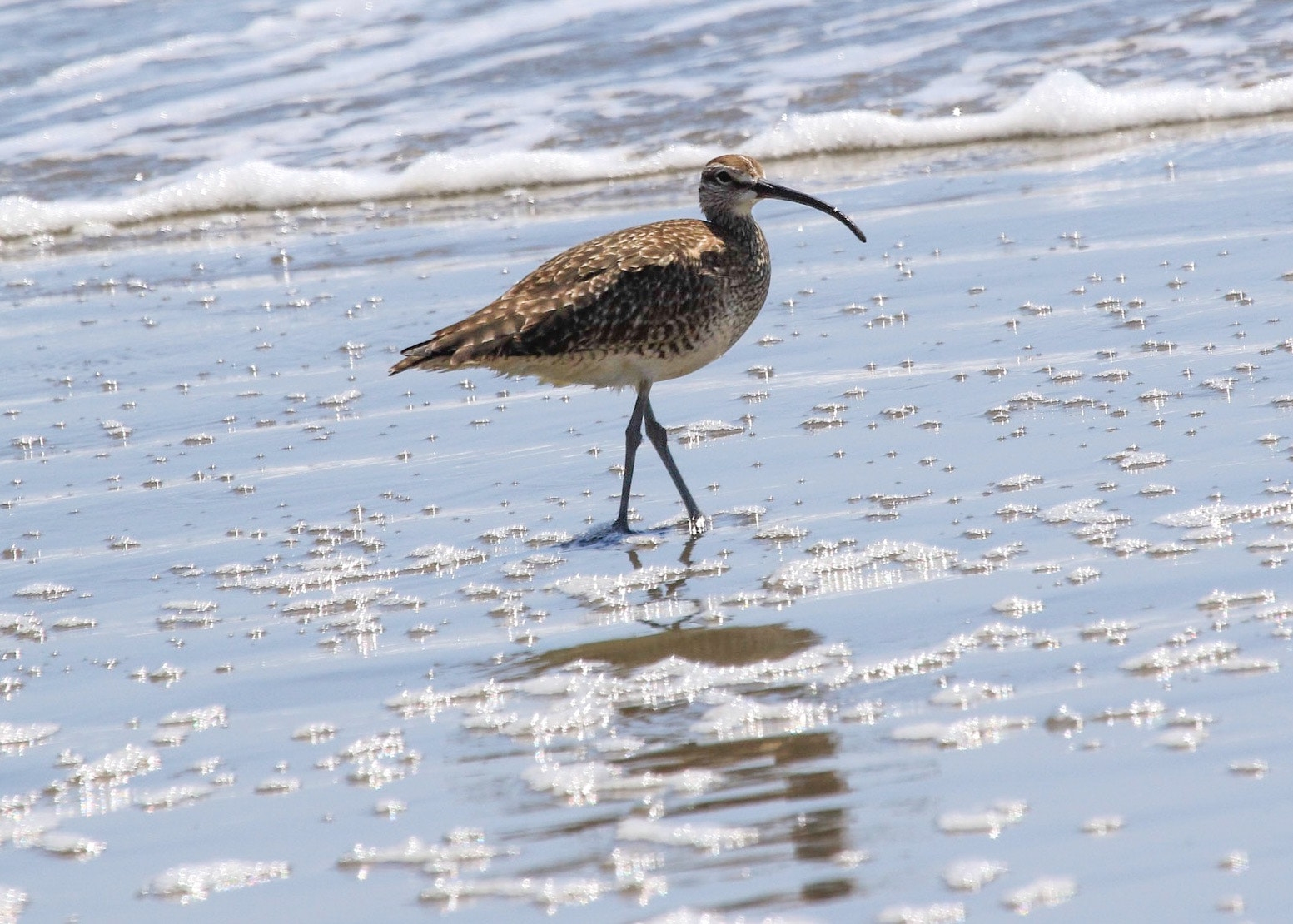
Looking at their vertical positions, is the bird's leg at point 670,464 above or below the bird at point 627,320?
below

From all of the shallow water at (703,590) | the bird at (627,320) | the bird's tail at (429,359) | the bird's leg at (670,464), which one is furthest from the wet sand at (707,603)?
the bird's tail at (429,359)

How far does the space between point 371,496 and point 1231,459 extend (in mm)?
3197

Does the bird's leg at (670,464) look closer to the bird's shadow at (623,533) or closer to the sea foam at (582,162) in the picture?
the bird's shadow at (623,533)

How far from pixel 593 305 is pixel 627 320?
138 mm

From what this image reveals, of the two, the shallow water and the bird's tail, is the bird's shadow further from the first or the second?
the bird's tail

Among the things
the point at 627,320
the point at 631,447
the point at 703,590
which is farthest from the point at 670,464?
the point at 703,590

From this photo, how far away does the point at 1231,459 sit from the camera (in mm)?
6285

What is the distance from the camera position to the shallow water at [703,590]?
3.88 m

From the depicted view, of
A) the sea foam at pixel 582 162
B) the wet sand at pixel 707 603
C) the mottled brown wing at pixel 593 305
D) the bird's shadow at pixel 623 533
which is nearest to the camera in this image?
the wet sand at pixel 707 603

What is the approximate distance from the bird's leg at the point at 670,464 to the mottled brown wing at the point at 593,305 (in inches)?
10.9

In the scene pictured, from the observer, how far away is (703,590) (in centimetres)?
576

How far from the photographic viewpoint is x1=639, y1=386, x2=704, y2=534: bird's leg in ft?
21.3

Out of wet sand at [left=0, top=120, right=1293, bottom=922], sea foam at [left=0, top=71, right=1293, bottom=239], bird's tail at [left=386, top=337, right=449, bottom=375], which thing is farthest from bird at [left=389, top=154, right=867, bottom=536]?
sea foam at [left=0, top=71, right=1293, bottom=239]

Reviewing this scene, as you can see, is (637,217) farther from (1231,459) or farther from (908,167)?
(1231,459)
